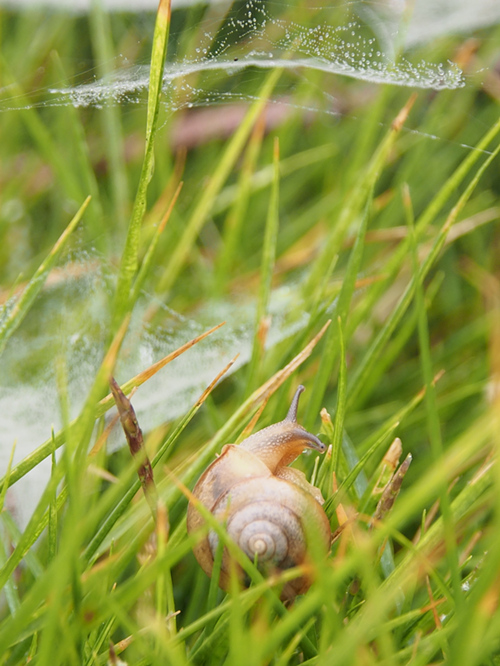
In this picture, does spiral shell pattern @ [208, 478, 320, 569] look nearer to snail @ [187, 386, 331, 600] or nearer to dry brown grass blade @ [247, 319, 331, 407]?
snail @ [187, 386, 331, 600]

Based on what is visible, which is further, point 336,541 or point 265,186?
point 265,186

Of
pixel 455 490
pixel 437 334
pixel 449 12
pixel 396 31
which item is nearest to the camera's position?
pixel 455 490

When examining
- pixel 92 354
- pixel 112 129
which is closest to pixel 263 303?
A: pixel 92 354

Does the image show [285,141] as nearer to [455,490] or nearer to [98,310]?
[98,310]

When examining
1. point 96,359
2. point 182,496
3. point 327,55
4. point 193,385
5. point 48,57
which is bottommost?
point 182,496

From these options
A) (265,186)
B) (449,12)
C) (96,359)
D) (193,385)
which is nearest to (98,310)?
(96,359)

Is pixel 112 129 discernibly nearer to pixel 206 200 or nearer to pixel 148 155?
pixel 206 200
